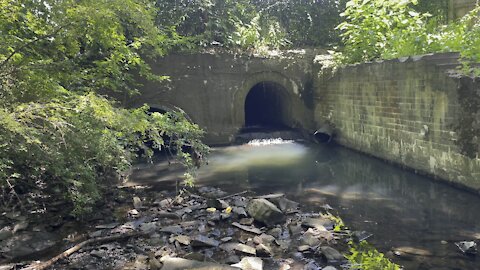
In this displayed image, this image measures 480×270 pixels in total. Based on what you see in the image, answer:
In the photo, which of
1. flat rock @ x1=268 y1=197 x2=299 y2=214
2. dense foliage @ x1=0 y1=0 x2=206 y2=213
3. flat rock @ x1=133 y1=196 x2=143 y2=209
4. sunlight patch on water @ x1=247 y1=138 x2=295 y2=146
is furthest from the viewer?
sunlight patch on water @ x1=247 y1=138 x2=295 y2=146

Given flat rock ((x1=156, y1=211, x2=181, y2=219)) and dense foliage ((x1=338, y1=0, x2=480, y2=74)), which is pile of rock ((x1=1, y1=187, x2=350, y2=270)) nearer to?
flat rock ((x1=156, y1=211, x2=181, y2=219))

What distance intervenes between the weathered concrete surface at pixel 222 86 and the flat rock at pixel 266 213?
8278mm

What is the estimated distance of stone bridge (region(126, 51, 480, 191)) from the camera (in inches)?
296

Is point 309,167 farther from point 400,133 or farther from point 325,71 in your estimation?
point 325,71

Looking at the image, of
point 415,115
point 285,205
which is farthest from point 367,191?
point 415,115

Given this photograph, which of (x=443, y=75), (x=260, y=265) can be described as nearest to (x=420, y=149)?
(x=443, y=75)

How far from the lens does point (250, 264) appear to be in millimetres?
4617

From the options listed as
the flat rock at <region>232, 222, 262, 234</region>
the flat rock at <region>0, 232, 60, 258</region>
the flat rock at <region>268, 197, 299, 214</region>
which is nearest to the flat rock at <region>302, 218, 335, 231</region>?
the flat rock at <region>268, 197, 299, 214</region>

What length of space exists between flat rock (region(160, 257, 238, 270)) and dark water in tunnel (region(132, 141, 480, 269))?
95.5 inches

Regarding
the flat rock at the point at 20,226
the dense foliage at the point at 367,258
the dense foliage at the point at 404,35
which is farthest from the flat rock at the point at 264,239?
the dense foliage at the point at 404,35

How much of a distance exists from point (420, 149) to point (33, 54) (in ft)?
28.2

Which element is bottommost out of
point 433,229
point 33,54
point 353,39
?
point 433,229

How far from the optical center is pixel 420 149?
8703 mm

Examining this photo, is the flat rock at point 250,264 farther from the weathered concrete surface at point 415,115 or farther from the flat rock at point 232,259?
the weathered concrete surface at point 415,115
